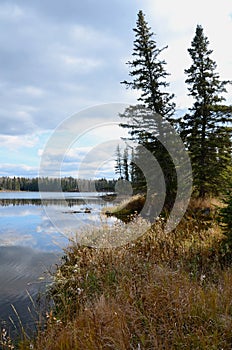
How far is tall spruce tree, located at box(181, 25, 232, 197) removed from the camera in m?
14.2

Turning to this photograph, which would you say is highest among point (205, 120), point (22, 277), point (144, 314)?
point (205, 120)

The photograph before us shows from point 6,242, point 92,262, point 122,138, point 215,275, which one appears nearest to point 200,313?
point 215,275

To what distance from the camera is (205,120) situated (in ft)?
47.6

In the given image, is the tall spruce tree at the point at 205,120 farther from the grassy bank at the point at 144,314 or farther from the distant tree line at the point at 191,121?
the grassy bank at the point at 144,314

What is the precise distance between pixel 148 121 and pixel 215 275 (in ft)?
35.1

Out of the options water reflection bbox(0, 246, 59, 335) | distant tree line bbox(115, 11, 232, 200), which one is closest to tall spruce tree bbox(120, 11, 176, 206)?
distant tree line bbox(115, 11, 232, 200)

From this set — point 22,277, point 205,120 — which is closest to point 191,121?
point 205,120

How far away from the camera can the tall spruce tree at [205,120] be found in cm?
1420

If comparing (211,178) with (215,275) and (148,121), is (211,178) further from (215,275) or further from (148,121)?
(215,275)

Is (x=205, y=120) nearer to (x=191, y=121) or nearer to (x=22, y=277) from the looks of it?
(x=191, y=121)

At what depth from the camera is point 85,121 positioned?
10672 millimetres

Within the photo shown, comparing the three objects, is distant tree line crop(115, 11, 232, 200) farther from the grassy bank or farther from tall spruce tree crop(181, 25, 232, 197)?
the grassy bank

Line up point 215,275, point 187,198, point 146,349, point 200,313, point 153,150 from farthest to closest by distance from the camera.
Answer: point 153,150 < point 187,198 < point 215,275 < point 200,313 < point 146,349

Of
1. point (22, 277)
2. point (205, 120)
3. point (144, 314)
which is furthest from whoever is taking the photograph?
point (205, 120)
